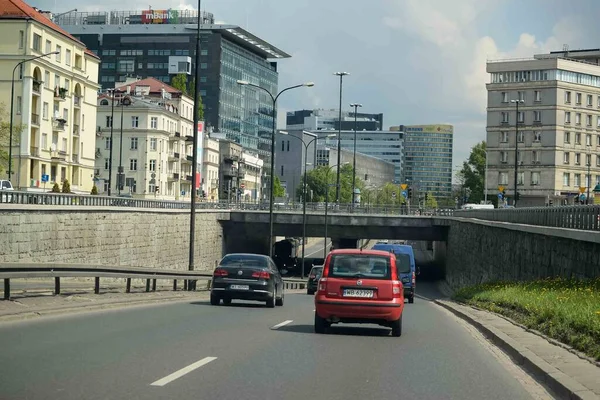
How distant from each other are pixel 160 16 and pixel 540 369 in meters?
152

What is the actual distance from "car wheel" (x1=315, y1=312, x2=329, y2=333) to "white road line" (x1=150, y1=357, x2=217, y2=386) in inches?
209

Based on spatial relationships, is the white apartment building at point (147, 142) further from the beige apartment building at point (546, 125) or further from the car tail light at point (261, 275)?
the car tail light at point (261, 275)

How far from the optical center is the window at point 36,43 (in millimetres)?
72812

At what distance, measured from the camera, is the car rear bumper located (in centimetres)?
1747

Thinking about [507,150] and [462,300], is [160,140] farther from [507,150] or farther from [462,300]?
[462,300]

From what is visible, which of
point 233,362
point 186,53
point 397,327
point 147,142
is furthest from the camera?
point 186,53

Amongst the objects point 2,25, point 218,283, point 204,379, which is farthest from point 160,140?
point 204,379

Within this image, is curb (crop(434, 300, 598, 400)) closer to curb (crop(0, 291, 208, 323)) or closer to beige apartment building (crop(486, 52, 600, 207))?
curb (crop(0, 291, 208, 323))

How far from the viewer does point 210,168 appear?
131500 mm

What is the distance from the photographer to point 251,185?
158375 millimetres

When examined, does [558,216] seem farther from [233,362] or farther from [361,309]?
[233,362]

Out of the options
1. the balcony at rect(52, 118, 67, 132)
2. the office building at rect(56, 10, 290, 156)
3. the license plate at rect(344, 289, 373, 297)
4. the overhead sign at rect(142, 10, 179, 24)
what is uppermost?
the overhead sign at rect(142, 10, 179, 24)

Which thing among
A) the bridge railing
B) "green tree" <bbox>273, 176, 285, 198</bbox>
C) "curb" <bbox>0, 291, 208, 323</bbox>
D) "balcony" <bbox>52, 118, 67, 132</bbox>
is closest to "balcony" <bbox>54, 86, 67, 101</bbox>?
"balcony" <bbox>52, 118, 67, 132</bbox>

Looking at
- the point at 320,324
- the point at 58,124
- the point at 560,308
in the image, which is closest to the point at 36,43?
the point at 58,124
